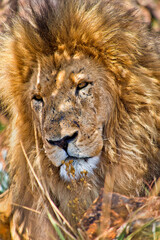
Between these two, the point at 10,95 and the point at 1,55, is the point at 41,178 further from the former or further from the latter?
the point at 1,55

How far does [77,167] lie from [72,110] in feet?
1.38

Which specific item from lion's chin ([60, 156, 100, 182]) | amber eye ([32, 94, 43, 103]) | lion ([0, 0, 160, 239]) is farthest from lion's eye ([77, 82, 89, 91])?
lion's chin ([60, 156, 100, 182])

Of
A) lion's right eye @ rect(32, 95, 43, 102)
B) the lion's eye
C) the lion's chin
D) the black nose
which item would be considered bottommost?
the lion's chin

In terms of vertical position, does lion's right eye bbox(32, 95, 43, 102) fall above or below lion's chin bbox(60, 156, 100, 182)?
above

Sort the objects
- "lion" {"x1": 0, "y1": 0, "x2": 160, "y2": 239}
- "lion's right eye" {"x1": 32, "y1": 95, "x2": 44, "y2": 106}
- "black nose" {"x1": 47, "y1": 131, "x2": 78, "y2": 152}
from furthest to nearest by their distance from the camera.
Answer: "lion's right eye" {"x1": 32, "y1": 95, "x2": 44, "y2": 106} < "lion" {"x1": 0, "y1": 0, "x2": 160, "y2": 239} < "black nose" {"x1": 47, "y1": 131, "x2": 78, "y2": 152}

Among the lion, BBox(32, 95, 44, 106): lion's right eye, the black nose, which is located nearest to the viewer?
the black nose

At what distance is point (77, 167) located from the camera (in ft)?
8.83

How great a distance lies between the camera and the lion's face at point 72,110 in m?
2.64

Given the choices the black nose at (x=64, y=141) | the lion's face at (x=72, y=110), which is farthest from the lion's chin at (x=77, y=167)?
the black nose at (x=64, y=141)

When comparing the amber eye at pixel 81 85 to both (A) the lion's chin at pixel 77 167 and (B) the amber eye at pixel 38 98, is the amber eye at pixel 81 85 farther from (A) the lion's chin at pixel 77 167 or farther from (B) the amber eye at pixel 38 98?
(A) the lion's chin at pixel 77 167

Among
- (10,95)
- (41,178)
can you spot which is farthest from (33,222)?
(10,95)

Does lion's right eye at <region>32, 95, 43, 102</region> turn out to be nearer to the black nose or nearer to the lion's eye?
the lion's eye

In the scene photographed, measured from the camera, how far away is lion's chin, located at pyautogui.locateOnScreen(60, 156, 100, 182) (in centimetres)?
265

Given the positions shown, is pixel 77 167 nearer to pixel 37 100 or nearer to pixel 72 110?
pixel 72 110
